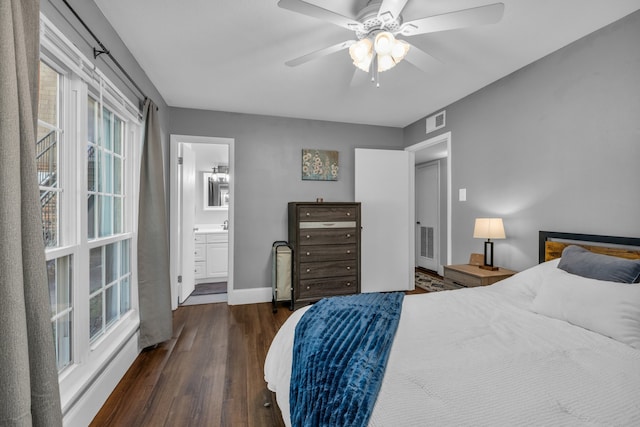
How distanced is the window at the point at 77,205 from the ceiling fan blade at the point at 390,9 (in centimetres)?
159

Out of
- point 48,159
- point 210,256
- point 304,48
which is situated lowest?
point 210,256

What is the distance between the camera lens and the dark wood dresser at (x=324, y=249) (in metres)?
3.53

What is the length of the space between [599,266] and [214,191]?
17.0 feet

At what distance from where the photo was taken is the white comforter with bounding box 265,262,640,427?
86 cm

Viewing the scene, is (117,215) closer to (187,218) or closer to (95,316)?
(95,316)

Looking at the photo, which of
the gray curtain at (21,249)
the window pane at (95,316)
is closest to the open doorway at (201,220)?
the window pane at (95,316)

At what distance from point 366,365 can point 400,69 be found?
8.05ft

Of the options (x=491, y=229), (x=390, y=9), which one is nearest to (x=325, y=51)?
(x=390, y=9)

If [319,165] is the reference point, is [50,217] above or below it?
below

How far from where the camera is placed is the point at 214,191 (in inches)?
213

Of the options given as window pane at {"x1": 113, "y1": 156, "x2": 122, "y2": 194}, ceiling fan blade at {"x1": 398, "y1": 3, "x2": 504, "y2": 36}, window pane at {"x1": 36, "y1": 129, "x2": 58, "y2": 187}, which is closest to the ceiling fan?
ceiling fan blade at {"x1": 398, "y1": 3, "x2": 504, "y2": 36}

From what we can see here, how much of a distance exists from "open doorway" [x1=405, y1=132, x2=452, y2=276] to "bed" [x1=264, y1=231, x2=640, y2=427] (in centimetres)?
347

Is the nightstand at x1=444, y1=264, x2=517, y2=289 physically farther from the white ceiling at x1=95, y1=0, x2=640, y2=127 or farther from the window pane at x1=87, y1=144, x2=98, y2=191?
the window pane at x1=87, y1=144, x2=98, y2=191

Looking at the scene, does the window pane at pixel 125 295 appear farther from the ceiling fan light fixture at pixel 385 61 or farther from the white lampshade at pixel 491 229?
the white lampshade at pixel 491 229
